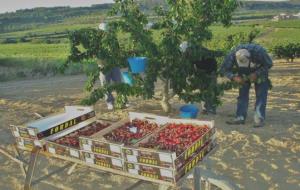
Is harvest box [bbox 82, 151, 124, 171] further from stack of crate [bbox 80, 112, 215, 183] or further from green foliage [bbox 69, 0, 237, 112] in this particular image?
green foliage [bbox 69, 0, 237, 112]

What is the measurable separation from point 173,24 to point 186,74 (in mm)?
1199

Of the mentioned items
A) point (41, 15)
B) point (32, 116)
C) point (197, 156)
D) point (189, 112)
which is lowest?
point (41, 15)

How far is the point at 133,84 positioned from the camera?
1065 cm

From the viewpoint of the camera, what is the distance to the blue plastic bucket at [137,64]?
994cm

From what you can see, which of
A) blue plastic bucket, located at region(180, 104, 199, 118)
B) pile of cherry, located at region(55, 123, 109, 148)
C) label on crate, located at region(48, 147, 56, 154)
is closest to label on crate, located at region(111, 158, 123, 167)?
pile of cherry, located at region(55, 123, 109, 148)

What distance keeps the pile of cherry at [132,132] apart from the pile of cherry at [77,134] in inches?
15.0

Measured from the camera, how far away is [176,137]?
5.15 metres

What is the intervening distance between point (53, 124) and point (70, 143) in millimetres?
626

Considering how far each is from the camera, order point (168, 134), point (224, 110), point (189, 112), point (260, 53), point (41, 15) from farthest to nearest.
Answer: point (41, 15) → point (224, 110) → point (260, 53) → point (189, 112) → point (168, 134)

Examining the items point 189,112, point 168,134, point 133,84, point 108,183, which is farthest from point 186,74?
point 168,134

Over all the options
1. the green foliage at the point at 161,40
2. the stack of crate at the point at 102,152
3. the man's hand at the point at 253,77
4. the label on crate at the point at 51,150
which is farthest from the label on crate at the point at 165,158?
the man's hand at the point at 253,77

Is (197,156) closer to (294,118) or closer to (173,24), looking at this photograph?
(173,24)

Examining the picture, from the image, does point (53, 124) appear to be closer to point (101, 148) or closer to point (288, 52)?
point (101, 148)

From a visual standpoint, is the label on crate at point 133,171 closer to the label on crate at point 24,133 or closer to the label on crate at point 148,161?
the label on crate at point 148,161
